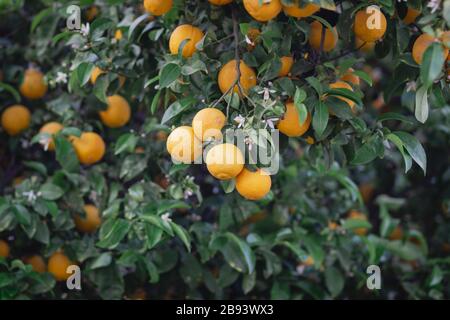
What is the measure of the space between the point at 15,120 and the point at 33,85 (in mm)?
117

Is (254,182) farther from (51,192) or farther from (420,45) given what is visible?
(51,192)

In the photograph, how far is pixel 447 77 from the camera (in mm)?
1384

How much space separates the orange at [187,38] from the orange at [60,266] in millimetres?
746

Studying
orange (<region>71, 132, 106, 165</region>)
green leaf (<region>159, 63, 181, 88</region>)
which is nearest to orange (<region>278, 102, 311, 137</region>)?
green leaf (<region>159, 63, 181, 88</region>)

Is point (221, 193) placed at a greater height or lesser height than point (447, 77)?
lesser

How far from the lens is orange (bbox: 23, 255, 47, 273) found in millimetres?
2004

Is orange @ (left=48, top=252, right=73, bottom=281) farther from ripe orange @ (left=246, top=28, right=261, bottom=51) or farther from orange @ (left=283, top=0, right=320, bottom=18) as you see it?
orange @ (left=283, top=0, right=320, bottom=18)

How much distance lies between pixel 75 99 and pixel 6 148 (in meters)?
0.33

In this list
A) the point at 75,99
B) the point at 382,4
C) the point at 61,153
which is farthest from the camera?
the point at 75,99

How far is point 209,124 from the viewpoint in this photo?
127cm

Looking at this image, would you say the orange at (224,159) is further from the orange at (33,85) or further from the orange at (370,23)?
the orange at (33,85)
